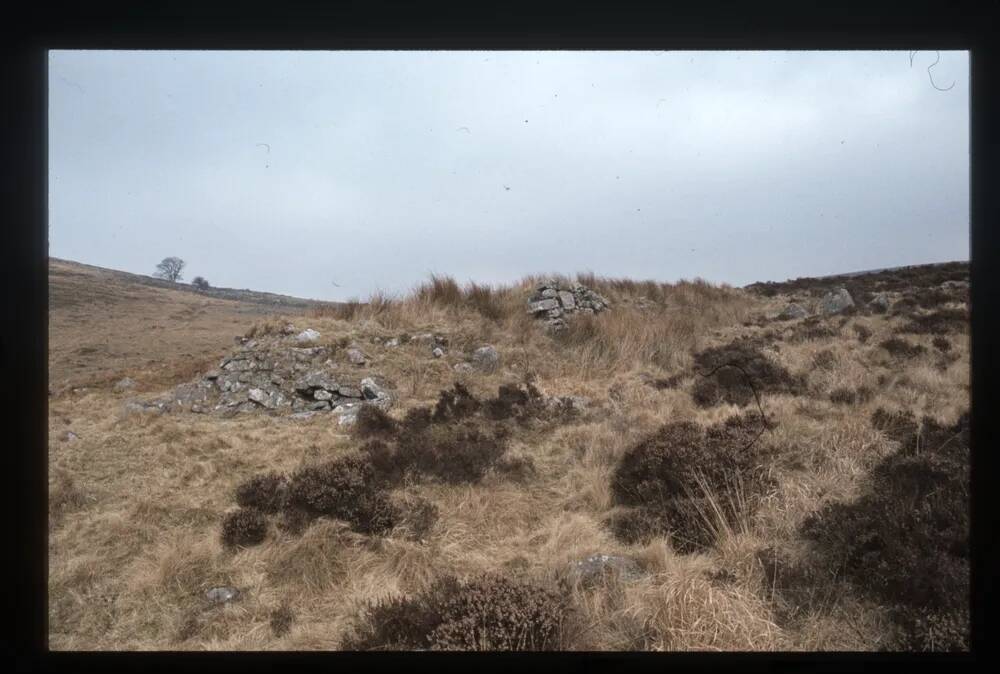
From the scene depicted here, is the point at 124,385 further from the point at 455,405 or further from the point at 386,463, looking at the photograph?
the point at 386,463

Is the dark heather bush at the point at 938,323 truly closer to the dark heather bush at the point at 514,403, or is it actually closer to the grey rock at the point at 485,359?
the dark heather bush at the point at 514,403

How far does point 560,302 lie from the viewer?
31.5 feet

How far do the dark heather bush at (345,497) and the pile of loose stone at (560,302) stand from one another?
5.54 meters

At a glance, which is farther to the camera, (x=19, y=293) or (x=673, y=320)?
(x=673, y=320)

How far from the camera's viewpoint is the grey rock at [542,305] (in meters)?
9.30

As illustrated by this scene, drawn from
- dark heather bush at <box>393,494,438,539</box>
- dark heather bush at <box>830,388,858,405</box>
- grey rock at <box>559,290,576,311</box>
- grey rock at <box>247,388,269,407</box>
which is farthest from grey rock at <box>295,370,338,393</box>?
dark heather bush at <box>830,388,858,405</box>

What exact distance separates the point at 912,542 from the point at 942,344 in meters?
6.01

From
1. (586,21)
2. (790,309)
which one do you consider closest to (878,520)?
(586,21)

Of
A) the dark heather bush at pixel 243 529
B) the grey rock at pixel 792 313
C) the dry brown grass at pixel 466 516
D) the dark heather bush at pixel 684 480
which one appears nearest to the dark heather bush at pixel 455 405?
the dry brown grass at pixel 466 516

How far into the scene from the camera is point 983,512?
183 centimetres

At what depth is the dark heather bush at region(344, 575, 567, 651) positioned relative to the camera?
218 centimetres

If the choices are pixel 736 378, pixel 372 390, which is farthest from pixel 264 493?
pixel 736 378

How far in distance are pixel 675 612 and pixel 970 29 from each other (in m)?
2.79

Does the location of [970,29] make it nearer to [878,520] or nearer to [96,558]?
[878,520]
